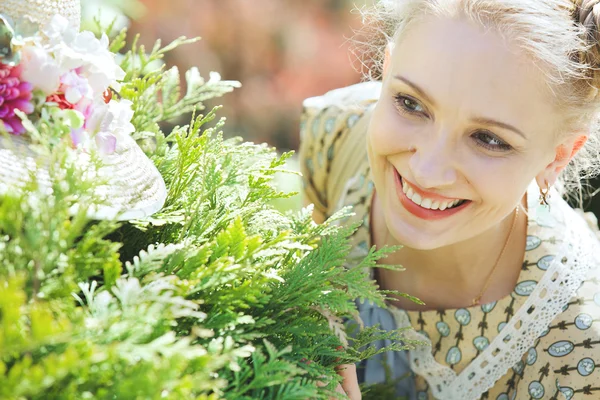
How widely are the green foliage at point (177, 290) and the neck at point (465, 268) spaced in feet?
1.74

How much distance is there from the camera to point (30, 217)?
70 cm

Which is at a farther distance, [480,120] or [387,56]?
[387,56]

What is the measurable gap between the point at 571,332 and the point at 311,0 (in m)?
3.44

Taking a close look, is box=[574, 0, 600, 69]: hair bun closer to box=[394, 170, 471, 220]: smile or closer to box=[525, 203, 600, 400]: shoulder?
box=[394, 170, 471, 220]: smile

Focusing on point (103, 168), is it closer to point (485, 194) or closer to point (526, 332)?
point (485, 194)

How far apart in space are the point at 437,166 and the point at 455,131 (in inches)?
2.7

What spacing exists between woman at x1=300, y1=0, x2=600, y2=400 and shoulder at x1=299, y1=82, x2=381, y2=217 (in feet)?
0.18

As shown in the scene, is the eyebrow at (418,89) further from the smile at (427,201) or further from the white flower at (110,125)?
the white flower at (110,125)

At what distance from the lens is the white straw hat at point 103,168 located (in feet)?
2.60

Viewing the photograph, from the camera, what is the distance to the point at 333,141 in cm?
190

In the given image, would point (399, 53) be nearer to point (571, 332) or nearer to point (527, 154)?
point (527, 154)

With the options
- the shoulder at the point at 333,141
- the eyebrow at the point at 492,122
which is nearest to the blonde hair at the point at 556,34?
the eyebrow at the point at 492,122

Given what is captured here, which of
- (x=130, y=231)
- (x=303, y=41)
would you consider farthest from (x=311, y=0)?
(x=130, y=231)

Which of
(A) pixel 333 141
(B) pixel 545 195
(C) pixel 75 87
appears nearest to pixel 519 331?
(B) pixel 545 195
